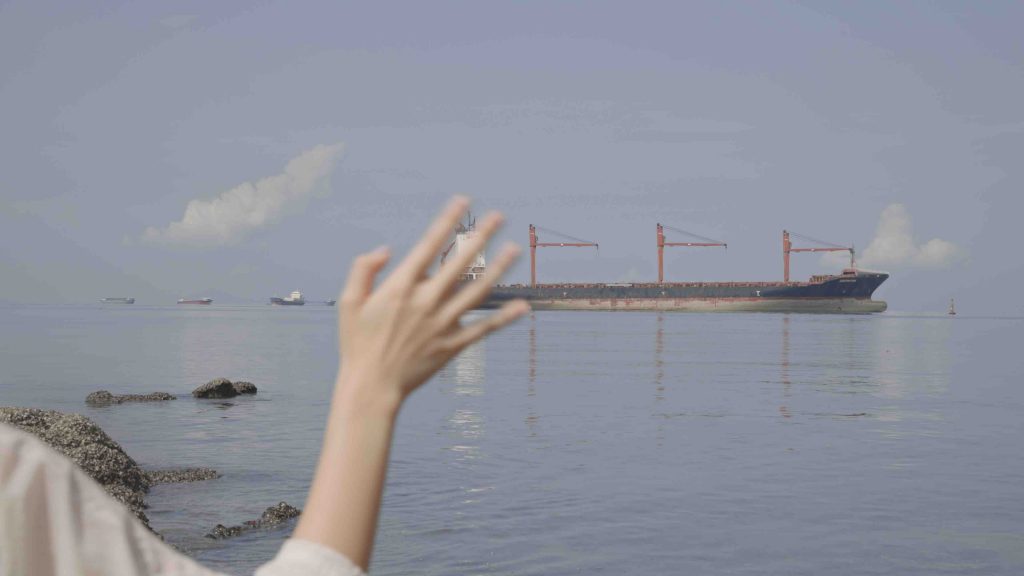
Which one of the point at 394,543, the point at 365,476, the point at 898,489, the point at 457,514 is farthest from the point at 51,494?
the point at 898,489

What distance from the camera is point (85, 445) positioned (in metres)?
10.5

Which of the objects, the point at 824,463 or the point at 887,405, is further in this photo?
the point at 887,405

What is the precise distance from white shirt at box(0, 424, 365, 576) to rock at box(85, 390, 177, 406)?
23.7 metres

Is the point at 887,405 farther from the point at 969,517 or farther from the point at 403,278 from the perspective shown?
the point at 403,278

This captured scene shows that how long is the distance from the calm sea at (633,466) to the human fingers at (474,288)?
7.96 meters

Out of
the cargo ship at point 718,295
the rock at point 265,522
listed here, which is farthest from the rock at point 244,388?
the cargo ship at point 718,295

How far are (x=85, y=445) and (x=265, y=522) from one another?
6.52 feet

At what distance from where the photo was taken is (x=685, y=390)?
26797 millimetres

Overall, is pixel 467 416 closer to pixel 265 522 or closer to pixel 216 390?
pixel 216 390

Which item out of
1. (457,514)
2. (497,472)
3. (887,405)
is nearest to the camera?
(457,514)

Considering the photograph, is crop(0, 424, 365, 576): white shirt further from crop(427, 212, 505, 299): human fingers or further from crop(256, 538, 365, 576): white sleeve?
crop(427, 212, 505, 299): human fingers

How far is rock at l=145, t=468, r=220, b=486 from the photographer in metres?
13.0

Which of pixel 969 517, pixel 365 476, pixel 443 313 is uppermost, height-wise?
pixel 443 313

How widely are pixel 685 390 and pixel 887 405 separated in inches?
202
